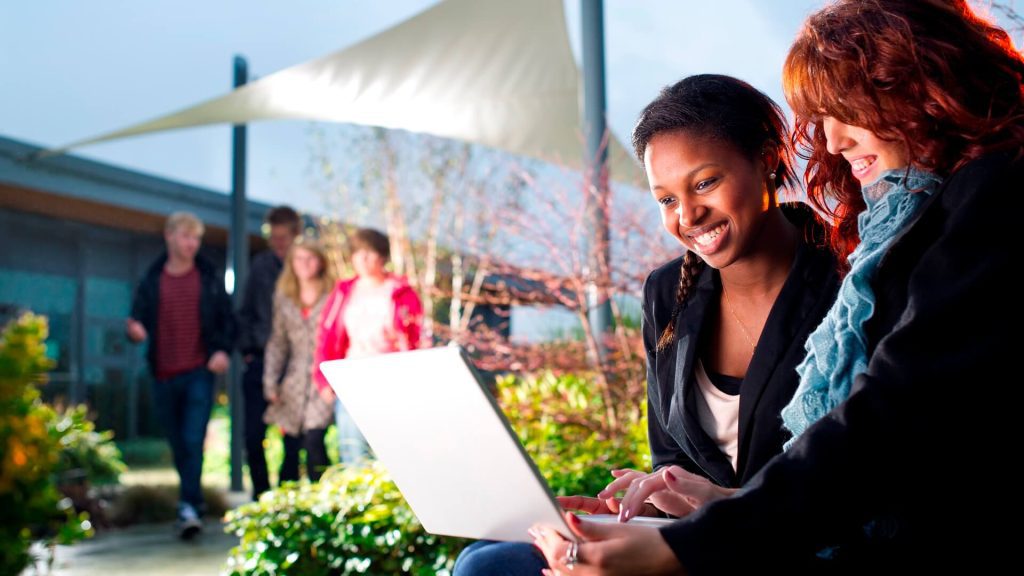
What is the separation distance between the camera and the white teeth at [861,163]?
4.41ft

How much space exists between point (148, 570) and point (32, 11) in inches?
247

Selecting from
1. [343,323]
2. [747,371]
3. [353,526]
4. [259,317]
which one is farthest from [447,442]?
[259,317]

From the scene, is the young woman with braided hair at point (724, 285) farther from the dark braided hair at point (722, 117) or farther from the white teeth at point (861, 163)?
the white teeth at point (861, 163)

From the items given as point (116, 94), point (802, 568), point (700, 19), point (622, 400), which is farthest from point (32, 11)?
point (802, 568)

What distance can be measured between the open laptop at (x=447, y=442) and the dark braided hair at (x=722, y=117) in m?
0.66

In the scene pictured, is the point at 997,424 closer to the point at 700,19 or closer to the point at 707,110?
the point at 707,110

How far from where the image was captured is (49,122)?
9.84m

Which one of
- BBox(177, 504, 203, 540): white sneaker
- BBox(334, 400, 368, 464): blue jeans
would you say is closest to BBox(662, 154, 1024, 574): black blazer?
BBox(334, 400, 368, 464): blue jeans

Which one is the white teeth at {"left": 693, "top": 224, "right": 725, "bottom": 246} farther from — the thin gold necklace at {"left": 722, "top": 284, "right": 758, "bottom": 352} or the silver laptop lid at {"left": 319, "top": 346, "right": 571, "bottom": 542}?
the silver laptop lid at {"left": 319, "top": 346, "right": 571, "bottom": 542}

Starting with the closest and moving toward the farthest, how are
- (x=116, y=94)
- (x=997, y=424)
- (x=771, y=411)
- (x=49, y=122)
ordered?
(x=997, y=424) → (x=771, y=411) → (x=49, y=122) → (x=116, y=94)

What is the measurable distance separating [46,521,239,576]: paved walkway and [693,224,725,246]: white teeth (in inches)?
153

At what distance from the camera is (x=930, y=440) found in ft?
3.66

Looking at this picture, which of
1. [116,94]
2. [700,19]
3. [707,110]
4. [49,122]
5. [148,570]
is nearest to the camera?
[707,110]

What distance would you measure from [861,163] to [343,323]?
4.35 m
